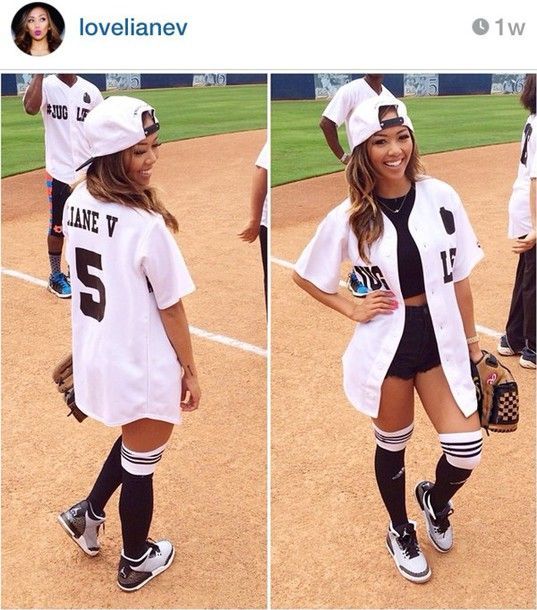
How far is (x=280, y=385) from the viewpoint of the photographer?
4.59m

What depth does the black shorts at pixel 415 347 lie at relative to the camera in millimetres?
2832

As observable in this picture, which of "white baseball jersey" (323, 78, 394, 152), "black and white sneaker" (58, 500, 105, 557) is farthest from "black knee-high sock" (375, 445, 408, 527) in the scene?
"white baseball jersey" (323, 78, 394, 152)

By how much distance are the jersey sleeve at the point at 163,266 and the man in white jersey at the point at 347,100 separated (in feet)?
9.23

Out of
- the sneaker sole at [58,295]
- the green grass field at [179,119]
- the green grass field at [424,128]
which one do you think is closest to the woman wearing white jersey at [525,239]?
the sneaker sole at [58,295]

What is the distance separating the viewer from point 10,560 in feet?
10.8

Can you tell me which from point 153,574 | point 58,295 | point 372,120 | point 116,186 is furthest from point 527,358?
point 58,295

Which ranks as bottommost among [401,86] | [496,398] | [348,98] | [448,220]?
[496,398]

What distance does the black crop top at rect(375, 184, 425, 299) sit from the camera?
8.99 feet

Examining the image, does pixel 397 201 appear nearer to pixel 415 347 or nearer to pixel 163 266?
pixel 415 347

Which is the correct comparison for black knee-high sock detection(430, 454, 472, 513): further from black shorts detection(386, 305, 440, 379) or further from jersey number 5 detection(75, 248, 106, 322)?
jersey number 5 detection(75, 248, 106, 322)

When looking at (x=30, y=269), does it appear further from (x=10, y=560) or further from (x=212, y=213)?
(x=10, y=560)

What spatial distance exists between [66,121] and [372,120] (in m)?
3.83
